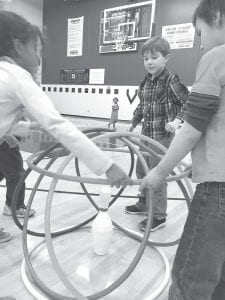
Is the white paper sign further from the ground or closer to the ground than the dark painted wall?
closer to the ground

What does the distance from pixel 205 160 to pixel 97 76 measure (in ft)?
16.4

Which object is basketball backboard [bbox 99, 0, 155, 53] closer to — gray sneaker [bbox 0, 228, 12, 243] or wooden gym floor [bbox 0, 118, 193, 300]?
wooden gym floor [bbox 0, 118, 193, 300]

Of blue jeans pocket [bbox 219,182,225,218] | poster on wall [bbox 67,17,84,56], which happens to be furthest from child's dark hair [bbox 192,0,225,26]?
poster on wall [bbox 67,17,84,56]

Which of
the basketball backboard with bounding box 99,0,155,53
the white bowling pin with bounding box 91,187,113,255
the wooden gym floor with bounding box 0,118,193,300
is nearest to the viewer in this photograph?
the wooden gym floor with bounding box 0,118,193,300

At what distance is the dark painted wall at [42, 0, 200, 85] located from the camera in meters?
4.36

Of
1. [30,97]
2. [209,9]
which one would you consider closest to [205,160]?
[209,9]

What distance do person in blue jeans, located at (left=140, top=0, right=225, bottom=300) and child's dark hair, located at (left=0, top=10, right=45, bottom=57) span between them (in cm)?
54

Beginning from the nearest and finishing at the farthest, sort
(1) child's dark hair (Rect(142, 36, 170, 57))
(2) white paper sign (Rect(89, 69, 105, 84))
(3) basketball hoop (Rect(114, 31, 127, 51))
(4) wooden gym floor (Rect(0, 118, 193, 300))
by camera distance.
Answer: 1. (4) wooden gym floor (Rect(0, 118, 193, 300))
2. (1) child's dark hair (Rect(142, 36, 170, 57))
3. (3) basketball hoop (Rect(114, 31, 127, 51))
4. (2) white paper sign (Rect(89, 69, 105, 84))

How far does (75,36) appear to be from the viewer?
5.74m

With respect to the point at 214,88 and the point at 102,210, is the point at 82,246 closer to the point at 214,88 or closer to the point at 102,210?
the point at 102,210

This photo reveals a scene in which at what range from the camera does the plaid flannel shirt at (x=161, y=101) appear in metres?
1.59

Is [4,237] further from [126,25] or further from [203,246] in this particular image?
[126,25]

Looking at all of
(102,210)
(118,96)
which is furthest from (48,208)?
(118,96)

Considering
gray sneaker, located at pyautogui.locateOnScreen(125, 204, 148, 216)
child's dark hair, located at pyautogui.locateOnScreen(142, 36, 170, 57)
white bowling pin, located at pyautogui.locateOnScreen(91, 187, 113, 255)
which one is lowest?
gray sneaker, located at pyautogui.locateOnScreen(125, 204, 148, 216)
